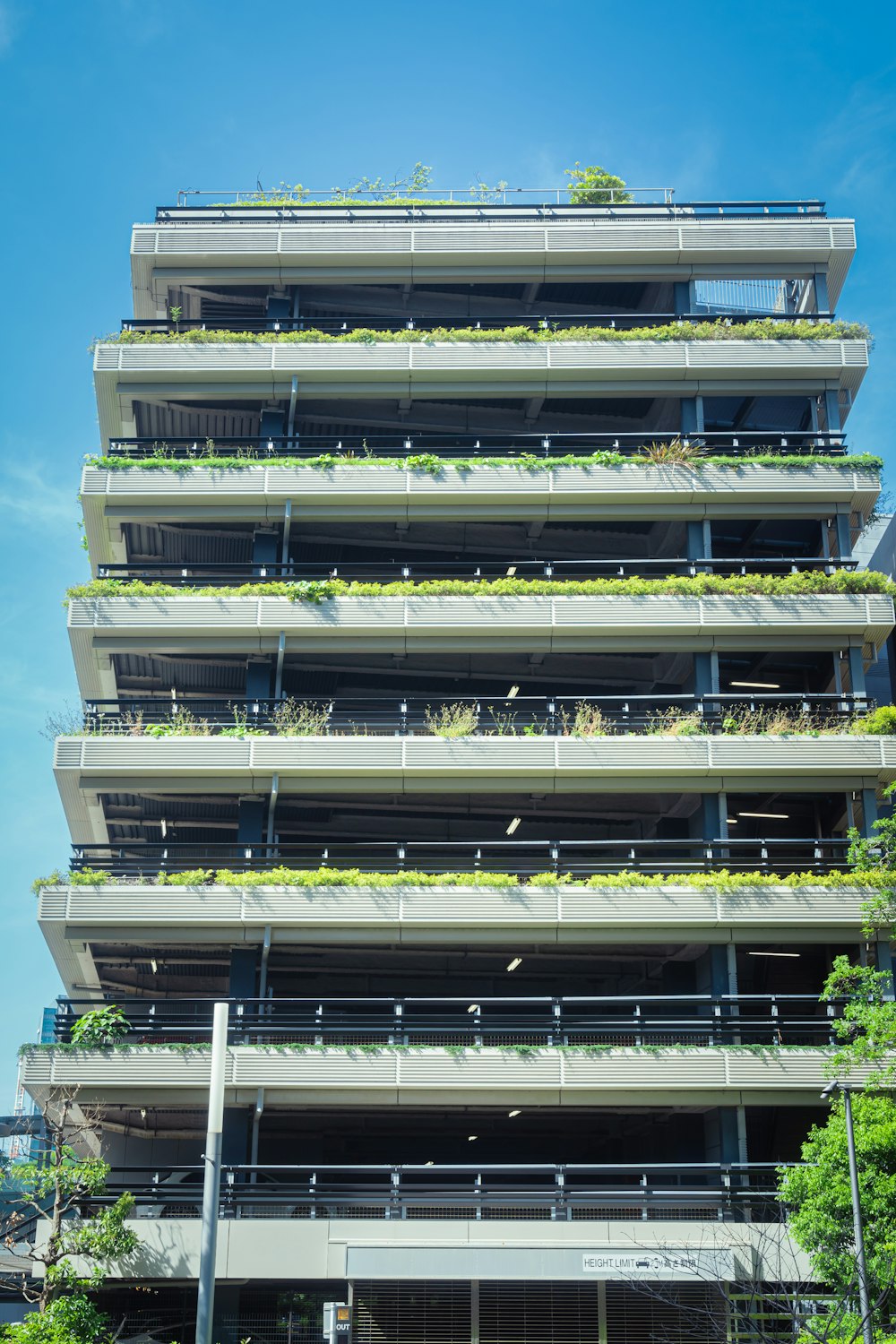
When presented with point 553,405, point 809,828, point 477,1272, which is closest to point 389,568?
point 553,405

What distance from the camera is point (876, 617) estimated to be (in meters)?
35.6

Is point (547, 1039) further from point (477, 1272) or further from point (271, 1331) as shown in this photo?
point (271, 1331)

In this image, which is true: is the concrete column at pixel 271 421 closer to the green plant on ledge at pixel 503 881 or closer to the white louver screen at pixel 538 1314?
the green plant on ledge at pixel 503 881

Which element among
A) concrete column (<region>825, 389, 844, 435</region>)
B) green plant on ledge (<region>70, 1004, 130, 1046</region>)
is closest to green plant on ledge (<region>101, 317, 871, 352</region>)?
concrete column (<region>825, 389, 844, 435</region>)

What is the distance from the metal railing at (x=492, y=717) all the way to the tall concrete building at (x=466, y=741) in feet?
0.60

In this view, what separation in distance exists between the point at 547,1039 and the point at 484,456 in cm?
1474

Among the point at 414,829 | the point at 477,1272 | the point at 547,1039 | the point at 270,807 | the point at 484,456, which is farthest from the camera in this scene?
the point at 414,829

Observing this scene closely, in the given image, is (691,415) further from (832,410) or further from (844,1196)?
(844,1196)

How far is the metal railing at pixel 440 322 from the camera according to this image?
129 ft

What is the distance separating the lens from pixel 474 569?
3997 centimetres

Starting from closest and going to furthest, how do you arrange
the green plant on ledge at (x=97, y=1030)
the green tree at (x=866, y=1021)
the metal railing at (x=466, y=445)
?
the green tree at (x=866, y=1021) → the green plant on ledge at (x=97, y=1030) → the metal railing at (x=466, y=445)

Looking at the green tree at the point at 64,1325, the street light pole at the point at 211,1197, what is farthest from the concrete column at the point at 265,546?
the green tree at the point at 64,1325

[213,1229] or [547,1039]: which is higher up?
[547,1039]

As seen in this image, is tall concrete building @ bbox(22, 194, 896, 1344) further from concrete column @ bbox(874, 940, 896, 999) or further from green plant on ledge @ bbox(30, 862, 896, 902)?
concrete column @ bbox(874, 940, 896, 999)
